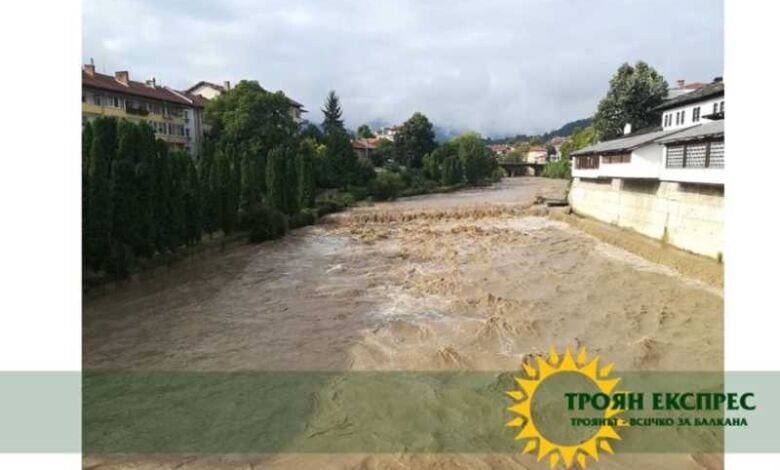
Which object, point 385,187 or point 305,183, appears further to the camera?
point 385,187

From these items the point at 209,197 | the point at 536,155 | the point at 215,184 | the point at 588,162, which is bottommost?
the point at 209,197

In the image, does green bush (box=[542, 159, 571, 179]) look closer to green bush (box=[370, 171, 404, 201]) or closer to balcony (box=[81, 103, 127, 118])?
green bush (box=[370, 171, 404, 201])

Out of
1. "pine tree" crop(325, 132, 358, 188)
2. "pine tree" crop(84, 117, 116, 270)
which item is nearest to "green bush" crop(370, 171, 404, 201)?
"pine tree" crop(325, 132, 358, 188)

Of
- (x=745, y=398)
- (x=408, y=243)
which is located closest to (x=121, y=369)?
(x=745, y=398)

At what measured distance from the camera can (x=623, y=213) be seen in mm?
23562

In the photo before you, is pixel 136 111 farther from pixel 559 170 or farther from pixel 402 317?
pixel 559 170

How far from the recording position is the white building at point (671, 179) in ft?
51.5

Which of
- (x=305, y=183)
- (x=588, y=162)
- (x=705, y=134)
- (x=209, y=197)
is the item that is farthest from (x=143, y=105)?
(x=705, y=134)

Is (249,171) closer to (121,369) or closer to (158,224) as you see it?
(158,224)

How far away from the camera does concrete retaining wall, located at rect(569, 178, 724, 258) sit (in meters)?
15.9

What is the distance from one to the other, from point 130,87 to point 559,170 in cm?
6118

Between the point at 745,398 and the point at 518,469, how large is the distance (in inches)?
139

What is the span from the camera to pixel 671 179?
18.0 m

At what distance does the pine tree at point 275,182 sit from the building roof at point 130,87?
11803 millimetres
